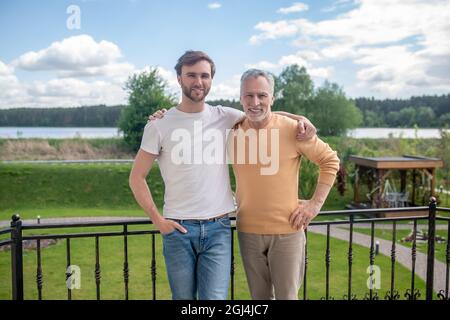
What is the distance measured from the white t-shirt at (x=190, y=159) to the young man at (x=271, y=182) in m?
0.14

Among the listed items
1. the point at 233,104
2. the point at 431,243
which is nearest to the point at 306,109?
the point at 233,104

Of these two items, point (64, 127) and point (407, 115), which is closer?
point (64, 127)

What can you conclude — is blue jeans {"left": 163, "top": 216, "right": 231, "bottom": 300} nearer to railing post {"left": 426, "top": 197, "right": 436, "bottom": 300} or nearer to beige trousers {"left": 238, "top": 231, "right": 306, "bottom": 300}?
beige trousers {"left": 238, "top": 231, "right": 306, "bottom": 300}

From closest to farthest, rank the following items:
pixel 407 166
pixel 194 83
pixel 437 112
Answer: pixel 194 83
pixel 407 166
pixel 437 112

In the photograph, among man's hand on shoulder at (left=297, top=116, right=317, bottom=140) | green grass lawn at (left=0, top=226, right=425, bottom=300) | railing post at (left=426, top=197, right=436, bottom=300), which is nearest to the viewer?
man's hand on shoulder at (left=297, top=116, right=317, bottom=140)

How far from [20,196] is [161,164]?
17.7 m

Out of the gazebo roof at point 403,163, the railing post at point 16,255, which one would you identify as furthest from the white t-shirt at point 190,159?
the gazebo roof at point 403,163

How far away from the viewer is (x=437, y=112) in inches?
1183

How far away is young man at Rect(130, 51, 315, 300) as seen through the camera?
241 cm

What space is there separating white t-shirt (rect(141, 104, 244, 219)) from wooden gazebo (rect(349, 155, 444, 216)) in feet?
43.1

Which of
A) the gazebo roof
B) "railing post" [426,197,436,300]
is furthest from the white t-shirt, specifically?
the gazebo roof

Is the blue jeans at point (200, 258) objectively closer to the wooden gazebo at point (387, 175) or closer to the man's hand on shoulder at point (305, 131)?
the man's hand on shoulder at point (305, 131)
